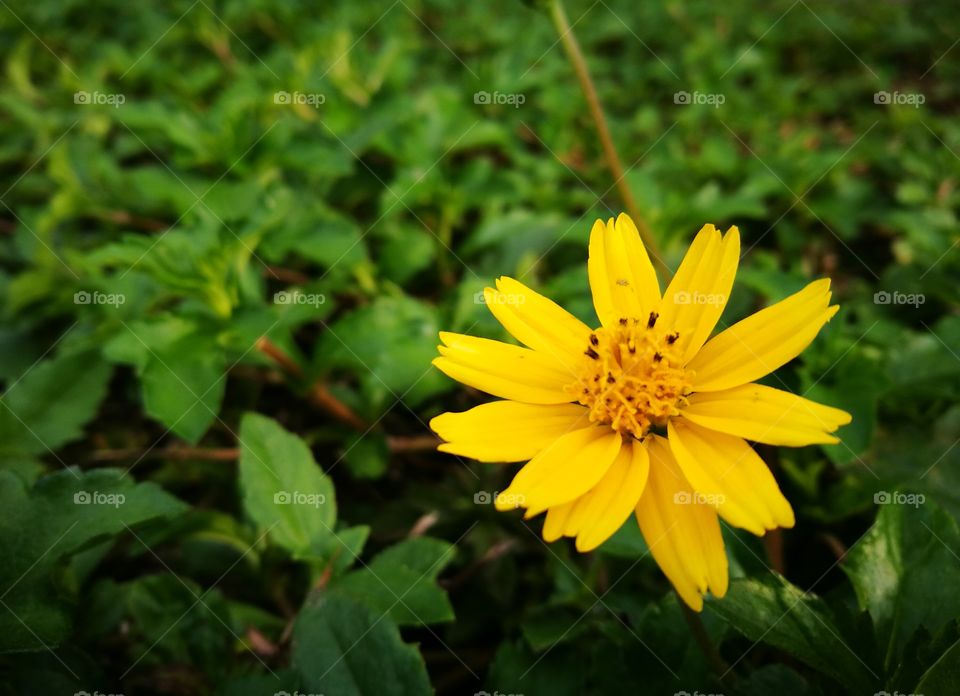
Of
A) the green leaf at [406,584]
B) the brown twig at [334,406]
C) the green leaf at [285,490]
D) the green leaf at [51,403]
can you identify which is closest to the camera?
the green leaf at [406,584]

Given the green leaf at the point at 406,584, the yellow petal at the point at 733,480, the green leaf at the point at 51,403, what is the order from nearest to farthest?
the yellow petal at the point at 733,480 < the green leaf at the point at 406,584 < the green leaf at the point at 51,403

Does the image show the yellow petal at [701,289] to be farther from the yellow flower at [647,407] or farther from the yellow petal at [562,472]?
the yellow petal at [562,472]

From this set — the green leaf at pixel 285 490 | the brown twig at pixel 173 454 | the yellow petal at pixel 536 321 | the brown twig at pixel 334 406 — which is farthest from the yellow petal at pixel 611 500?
the brown twig at pixel 173 454

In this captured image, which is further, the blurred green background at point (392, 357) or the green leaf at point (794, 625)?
the blurred green background at point (392, 357)

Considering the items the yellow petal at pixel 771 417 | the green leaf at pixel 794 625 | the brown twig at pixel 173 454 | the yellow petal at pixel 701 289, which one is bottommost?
the brown twig at pixel 173 454

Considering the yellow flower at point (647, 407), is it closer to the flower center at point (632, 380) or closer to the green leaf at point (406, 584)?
the flower center at point (632, 380)

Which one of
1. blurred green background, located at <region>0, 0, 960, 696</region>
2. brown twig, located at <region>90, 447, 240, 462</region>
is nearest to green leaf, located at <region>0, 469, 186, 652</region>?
blurred green background, located at <region>0, 0, 960, 696</region>

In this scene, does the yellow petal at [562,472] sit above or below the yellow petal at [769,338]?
below

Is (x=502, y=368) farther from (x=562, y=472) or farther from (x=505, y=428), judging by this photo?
(x=562, y=472)
